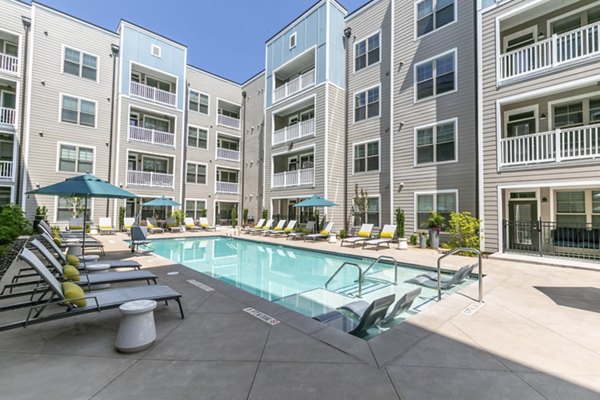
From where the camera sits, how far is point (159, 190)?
19.2 metres

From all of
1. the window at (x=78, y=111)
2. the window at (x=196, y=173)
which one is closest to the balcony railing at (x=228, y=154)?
the window at (x=196, y=173)

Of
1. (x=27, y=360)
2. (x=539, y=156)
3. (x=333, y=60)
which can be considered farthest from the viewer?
(x=333, y=60)

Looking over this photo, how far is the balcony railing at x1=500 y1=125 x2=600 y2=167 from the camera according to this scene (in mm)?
8855

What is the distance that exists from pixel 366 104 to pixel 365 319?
14311mm

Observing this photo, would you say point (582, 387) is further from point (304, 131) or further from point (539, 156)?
point (304, 131)

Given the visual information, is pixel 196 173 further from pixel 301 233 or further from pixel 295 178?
pixel 301 233

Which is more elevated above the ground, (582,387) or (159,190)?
(159,190)

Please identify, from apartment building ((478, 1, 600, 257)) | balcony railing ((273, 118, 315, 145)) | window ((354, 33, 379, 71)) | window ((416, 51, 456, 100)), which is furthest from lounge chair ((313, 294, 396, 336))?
window ((354, 33, 379, 71))

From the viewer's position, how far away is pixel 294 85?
1833cm

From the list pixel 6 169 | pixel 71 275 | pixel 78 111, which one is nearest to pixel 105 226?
pixel 6 169

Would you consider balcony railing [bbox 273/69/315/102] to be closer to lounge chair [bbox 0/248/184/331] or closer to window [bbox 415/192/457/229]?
window [bbox 415/192/457/229]

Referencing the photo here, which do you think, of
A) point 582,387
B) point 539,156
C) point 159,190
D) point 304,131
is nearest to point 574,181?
point 539,156

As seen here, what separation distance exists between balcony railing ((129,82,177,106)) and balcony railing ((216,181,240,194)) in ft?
22.9

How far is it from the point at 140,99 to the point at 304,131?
11309 millimetres
